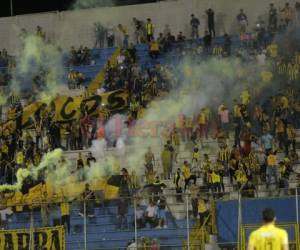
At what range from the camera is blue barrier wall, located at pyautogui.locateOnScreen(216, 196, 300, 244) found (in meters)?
21.3

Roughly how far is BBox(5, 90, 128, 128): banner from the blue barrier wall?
9.67 metres

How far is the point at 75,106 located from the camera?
32.1 metres

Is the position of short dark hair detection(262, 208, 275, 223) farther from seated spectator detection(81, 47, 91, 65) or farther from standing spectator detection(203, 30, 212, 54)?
seated spectator detection(81, 47, 91, 65)

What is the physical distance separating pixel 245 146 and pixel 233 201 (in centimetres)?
523

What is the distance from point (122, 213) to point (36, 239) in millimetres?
2959

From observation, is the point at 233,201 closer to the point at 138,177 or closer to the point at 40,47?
the point at 138,177

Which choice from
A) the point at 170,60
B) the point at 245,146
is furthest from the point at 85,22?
the point at 245,146

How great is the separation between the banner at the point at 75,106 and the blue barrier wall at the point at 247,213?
9.67 metres

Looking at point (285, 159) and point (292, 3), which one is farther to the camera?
point (292, 3)

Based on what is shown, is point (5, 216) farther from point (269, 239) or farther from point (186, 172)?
point (269, 239)

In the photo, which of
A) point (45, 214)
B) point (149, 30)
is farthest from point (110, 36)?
point (45, 214)

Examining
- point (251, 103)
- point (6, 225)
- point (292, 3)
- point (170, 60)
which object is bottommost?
point (6, 225)

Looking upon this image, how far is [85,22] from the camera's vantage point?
36594mm

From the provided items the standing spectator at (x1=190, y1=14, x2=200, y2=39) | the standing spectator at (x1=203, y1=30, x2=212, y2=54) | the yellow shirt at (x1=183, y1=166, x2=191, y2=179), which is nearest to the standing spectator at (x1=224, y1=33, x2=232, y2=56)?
the standing spectator at (x1=203, y1=30, x2=212, y2=54)
